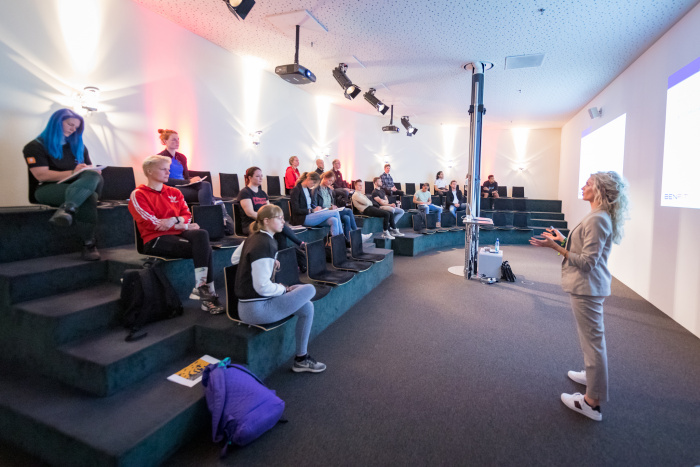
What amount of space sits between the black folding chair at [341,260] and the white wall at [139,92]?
2.82m

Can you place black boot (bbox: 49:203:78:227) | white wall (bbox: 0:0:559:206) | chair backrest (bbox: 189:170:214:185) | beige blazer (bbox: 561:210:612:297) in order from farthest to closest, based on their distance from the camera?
chair backrest (bbox: 189:170:214:185) → white wall (bbox: 0:0:559:206) → black boot (bbox: 49:203:78:227) → beige blazer (bbox: 561:210:612:297)

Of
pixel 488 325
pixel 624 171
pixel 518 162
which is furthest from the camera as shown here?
pixel 518 162

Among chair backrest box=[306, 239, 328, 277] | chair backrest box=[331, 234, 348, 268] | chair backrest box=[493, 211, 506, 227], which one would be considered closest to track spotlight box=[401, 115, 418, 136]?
chair backrest box=[493, 211, 506, 227]

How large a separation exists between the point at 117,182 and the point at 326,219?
2.70 m

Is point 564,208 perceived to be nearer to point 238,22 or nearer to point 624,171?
point 624,171

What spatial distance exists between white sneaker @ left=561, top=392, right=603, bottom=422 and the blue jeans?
3462 mm

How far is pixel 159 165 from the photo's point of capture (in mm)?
2781

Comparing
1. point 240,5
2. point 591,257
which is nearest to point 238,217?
point 240,5

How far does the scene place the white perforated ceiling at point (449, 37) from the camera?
3904mm

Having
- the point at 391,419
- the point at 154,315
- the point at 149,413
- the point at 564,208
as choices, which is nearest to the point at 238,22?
the point at 154,315

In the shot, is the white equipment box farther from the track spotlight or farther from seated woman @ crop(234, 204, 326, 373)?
the track spotlight

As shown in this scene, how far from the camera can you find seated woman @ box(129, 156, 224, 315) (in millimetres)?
2742

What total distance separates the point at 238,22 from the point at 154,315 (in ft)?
13.2

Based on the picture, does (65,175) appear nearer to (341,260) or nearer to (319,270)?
(319,270)
